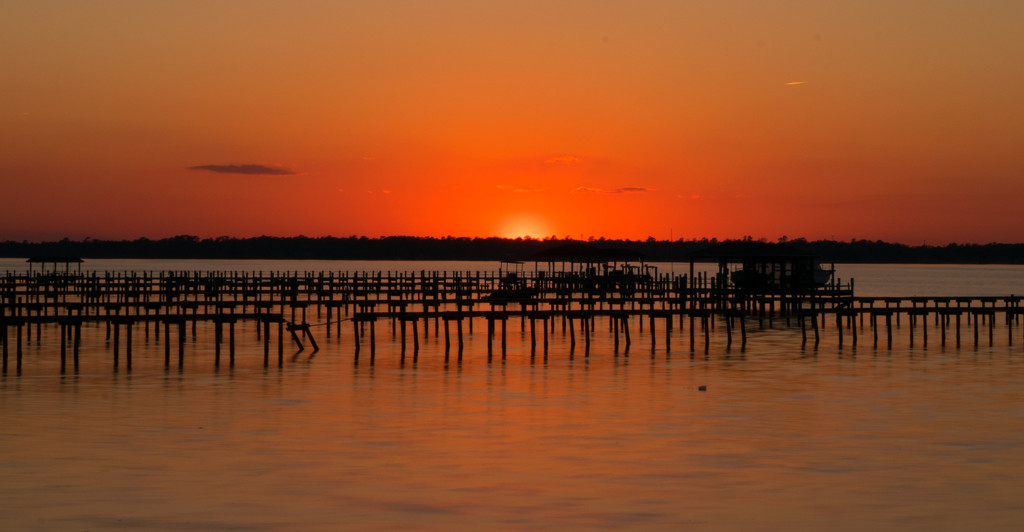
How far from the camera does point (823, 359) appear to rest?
A: 40.8 m

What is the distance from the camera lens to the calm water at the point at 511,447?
16.1 m

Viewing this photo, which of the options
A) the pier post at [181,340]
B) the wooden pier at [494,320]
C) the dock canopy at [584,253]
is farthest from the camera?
the dock canopy at [584,253]

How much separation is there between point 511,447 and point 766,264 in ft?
143

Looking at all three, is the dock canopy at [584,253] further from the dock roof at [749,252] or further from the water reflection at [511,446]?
the water reflection at [511,446]

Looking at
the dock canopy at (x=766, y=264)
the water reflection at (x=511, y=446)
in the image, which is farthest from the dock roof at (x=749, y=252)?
the water reflection at (x=511, y=446)

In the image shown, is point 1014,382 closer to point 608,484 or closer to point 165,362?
point 608,484

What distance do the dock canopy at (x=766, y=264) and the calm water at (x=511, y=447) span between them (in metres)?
20.9

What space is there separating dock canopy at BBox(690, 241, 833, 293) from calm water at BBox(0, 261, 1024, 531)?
20.9 m

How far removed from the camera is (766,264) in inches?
2478

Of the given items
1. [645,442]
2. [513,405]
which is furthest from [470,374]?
[645,442]

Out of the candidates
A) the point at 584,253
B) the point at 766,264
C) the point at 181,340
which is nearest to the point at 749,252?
the point at 766,264

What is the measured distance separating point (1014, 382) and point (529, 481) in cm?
2025

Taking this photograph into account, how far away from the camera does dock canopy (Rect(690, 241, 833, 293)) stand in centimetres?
5856

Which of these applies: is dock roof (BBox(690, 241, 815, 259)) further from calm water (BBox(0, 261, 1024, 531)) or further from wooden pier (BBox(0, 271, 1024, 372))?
calm water (BBox(0, 261, 1024, 531))
